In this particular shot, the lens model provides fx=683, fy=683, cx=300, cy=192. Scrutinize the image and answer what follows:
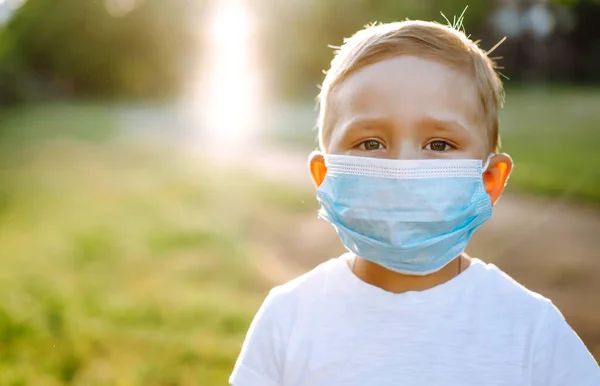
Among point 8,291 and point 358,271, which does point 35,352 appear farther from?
point 358,271

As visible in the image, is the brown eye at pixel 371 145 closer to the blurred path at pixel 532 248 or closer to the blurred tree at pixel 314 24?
the blurred path at pixel 532 248

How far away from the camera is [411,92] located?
2.01 metres

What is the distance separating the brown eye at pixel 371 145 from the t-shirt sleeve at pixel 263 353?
1.86 feet

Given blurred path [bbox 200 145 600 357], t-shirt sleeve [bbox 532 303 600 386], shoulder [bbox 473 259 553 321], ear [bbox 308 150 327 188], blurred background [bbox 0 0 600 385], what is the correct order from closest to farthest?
t-shirt sleeve [bbox 532 303 600 386] < shoulder [bbox 473 259 553 321] < ear [bbox 308 150 327 188] < blurred background [bbox 0 0 600 385] < blurred path [bbox 200 145 600 357]

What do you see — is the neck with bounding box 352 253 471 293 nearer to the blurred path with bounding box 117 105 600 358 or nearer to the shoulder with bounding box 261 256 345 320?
the shoulder with bounding box 261 256 345 320

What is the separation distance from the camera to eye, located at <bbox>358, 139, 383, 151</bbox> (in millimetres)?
2100

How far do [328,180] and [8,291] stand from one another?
3949mm

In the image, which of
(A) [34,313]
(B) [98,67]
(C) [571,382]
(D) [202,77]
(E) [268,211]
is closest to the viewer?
(C) [571,382]

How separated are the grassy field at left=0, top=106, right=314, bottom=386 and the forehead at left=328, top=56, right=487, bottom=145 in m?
2.24

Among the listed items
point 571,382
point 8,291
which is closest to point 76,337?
point 8,291

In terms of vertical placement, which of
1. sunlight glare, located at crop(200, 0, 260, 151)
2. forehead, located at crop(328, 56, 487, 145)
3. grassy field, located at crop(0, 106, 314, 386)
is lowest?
grassy field, located at crop(0, 106, 314, 386)

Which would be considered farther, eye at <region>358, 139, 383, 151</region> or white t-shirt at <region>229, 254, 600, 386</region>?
eye at <region>358, 139, 383, 151</region>

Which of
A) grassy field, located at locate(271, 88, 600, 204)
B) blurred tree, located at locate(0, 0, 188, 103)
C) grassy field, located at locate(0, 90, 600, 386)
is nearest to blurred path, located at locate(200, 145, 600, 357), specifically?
grassy field, located at locate(0, 90, 600, 386)

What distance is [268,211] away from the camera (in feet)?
24.1
